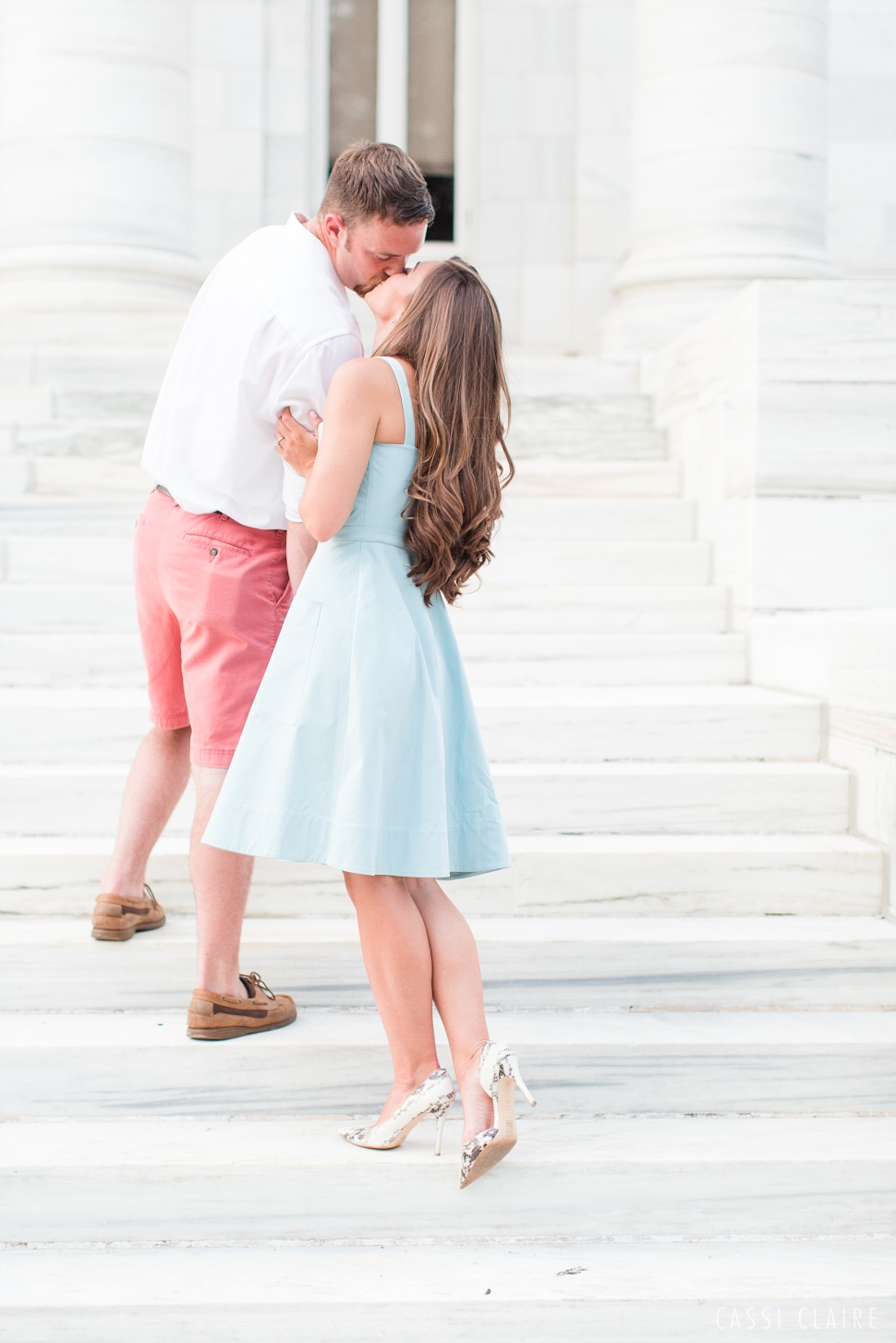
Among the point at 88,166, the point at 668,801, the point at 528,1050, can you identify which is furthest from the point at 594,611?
the point at 88,166

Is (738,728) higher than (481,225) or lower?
lower

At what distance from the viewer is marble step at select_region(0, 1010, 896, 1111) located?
2.66 m

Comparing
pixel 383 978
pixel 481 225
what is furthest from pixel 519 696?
pixel 481 225

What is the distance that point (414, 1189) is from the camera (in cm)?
239

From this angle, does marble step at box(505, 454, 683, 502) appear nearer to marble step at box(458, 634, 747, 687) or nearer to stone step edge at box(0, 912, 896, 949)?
marble step at box(458, 634, 747, 687)

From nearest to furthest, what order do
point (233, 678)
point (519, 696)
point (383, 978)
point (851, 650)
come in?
point (383, 978) → point (233, 678) → point (851, 650) → point (519, 696)

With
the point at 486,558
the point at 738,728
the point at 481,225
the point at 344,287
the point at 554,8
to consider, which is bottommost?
the point at 738,728

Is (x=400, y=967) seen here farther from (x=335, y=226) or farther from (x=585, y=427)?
(x=585, y=427)

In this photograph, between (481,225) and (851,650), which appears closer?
(851,650)

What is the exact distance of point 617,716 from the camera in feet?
12.7

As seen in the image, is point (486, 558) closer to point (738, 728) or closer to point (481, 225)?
point (738, 728)

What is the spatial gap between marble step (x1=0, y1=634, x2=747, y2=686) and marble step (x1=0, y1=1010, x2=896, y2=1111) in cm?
169

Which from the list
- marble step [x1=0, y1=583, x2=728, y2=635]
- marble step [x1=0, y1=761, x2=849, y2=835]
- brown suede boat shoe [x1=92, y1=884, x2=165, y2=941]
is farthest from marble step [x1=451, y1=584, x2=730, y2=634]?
brown suede boat shoe [x1=92, y1=884, x2=165, y2=941]

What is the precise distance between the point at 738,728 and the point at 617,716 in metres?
0.41
